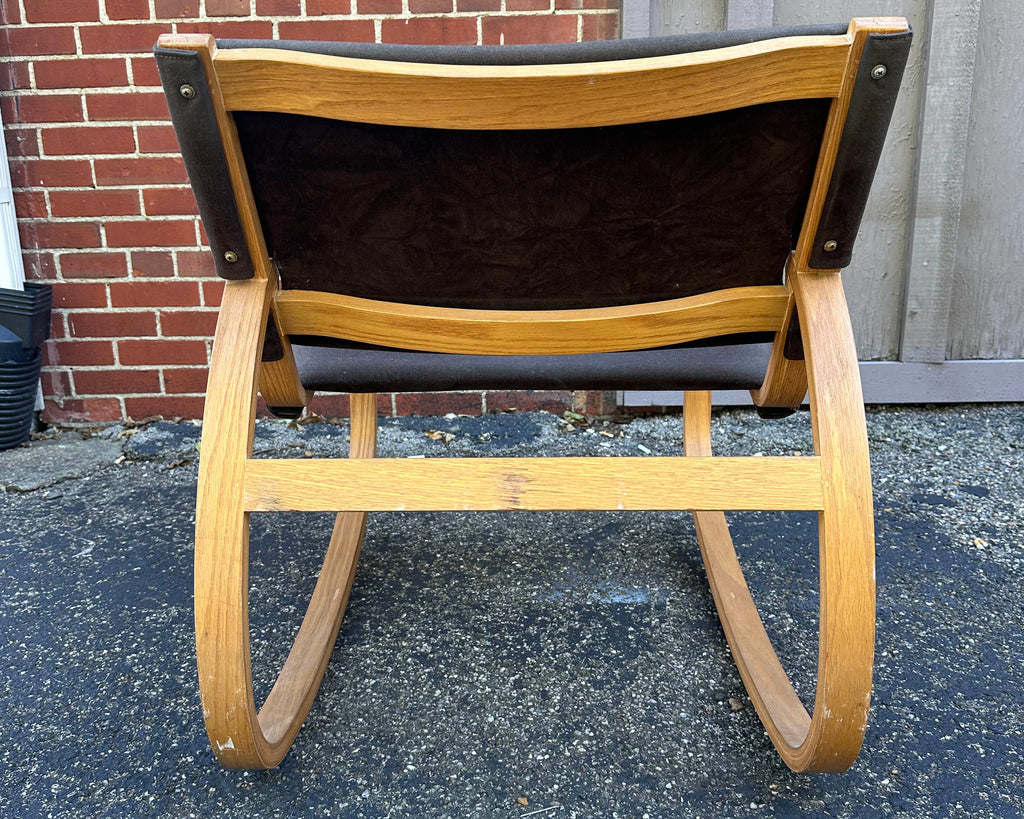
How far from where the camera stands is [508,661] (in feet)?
4.45

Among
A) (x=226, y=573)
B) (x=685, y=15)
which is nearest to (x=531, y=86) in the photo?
(x=226, y=573)

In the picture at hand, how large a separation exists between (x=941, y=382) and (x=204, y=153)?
249 centimetres

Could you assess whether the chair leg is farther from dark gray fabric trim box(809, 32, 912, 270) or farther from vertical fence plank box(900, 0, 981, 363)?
vertical fence plank box(900, 0, 981, 363)

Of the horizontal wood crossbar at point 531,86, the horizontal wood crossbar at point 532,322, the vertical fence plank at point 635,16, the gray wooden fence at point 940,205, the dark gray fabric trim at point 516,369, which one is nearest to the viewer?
the horizontal wood crossbar at point 531,86

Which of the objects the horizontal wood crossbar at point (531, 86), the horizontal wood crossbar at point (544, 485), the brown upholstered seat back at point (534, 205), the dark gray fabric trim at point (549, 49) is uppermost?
the dark gray fabric trim at point (549, 49)

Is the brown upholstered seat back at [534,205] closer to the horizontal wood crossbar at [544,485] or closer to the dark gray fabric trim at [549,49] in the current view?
the dark gray fabric trim at [549,49]

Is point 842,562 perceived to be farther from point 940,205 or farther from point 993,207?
point 993,207

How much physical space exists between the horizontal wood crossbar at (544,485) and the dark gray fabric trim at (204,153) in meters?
0.28

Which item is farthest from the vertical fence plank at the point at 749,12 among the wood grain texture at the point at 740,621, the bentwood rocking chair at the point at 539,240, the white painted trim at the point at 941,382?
the bentwood rocking chair at the point at 539,240

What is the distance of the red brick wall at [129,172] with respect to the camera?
7.35ft

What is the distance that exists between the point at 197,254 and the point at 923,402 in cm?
241

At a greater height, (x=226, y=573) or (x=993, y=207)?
(x=993, y=207)

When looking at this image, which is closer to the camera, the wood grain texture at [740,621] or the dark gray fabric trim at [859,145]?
the dark gray fabric trim at [859,145]

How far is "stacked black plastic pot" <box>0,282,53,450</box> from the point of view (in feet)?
7.40
